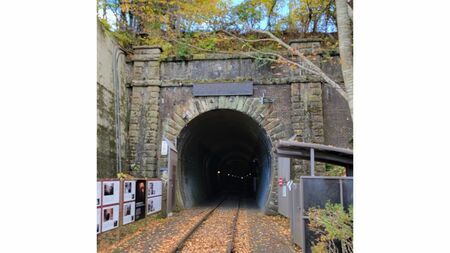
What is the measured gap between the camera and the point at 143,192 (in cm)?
1122

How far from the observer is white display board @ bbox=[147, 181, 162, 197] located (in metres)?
11.8

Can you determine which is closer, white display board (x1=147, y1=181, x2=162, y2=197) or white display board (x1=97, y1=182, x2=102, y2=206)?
white display board (x1=97, y1=182, x2=102, y2=206)

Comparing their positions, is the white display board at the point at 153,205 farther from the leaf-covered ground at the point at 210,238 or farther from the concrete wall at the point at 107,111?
the concrete wall at the point at 107,111

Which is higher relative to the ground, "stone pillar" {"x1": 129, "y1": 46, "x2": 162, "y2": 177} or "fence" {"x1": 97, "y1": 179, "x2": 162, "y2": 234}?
"stone pillar" {"x1": 129, "y1": 46, "x2": 162, "y2": 177}

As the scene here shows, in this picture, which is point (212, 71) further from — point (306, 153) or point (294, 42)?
point (306, 153)

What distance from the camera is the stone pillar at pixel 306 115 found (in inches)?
567

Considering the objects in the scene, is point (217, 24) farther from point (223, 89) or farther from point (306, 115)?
point (306, 115)

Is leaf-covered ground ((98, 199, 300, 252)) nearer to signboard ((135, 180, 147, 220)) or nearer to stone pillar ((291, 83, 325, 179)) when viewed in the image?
signboard ((135, 180, 147, 220))

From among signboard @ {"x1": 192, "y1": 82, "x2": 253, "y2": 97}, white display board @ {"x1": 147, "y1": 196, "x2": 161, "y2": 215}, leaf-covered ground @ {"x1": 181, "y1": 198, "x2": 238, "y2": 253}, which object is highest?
signboard @ {"x1": 192, "y1": 82, "x2": 253, "y2": 97}

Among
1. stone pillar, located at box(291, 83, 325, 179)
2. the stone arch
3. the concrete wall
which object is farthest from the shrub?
the stone arch

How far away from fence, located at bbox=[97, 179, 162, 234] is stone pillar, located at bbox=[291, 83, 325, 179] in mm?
5272

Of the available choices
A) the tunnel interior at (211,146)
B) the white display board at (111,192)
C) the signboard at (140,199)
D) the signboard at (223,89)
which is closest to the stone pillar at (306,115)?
the tunnel interior at (211,146)

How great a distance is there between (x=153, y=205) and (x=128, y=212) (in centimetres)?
237
